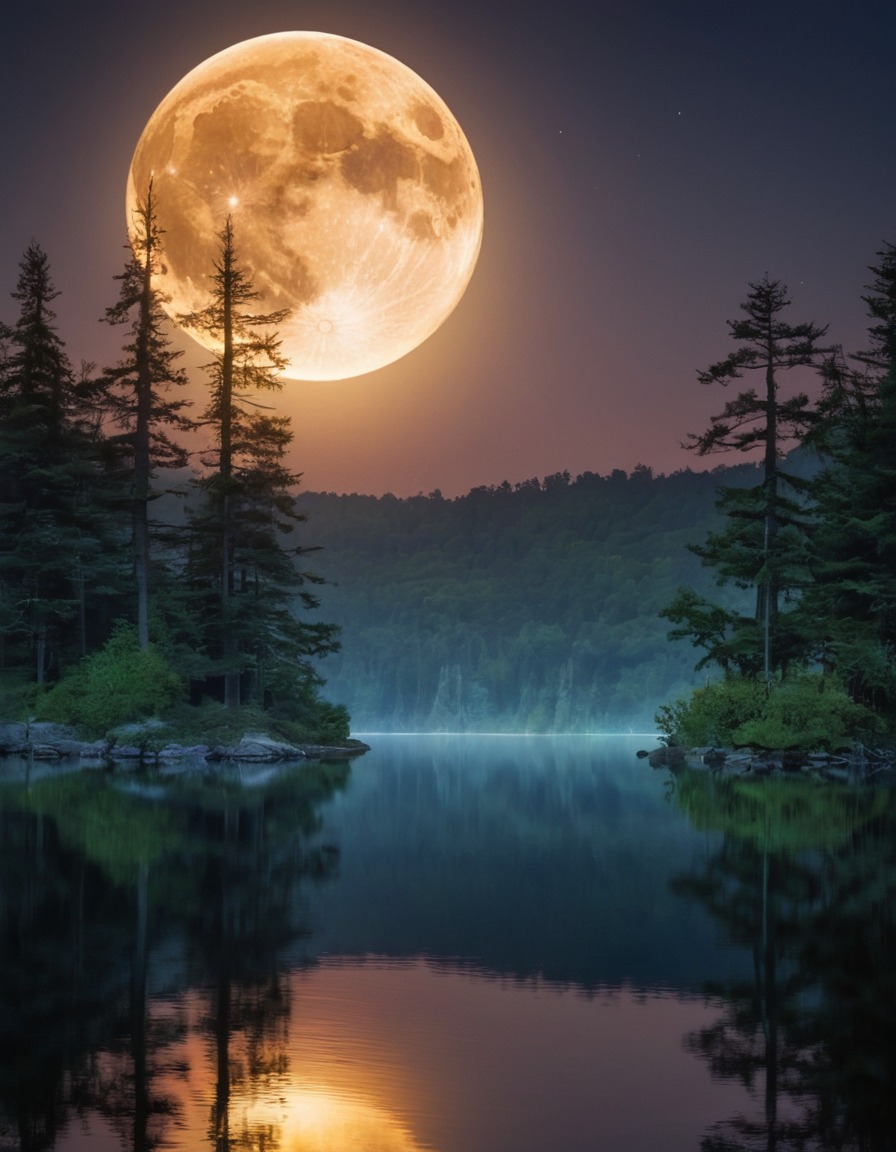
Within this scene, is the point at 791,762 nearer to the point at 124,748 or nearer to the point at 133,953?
the point at 124,748

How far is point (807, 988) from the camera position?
36.4 feet

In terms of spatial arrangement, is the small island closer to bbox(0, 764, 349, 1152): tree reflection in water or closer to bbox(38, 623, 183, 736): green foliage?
bbox(38, 623, 183, 736): green foliage

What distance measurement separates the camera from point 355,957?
1242 cm

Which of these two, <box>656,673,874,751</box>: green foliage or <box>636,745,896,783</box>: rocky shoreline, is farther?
<box>656,673,874,751</box>: green foliage

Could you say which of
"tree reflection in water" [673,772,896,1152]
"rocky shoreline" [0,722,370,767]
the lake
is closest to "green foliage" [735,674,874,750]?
"rocky shoreline" [0,722,370,767]

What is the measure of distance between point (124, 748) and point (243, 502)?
13.6 meters

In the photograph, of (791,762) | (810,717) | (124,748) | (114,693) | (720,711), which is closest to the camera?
(791,762)

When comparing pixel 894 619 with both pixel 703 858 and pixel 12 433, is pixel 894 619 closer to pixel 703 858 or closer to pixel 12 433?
pixel 703 858

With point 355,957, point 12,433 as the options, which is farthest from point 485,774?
point 355,957

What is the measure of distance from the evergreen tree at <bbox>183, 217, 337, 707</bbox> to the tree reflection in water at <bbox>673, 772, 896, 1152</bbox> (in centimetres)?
3617

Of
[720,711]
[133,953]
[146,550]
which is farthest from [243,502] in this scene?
[133,953]

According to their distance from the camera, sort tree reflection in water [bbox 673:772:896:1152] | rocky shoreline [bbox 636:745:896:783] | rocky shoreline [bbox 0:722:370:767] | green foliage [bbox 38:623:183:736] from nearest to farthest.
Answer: tree reflection in water [bbox 673:772:896:1152]
rocky shoreline [bbox 636:745:896:783]
rocky shoreline [bbox 0:722:370:767]
green foliage [bbox 38:623:183:736]

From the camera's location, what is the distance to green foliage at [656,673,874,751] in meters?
48.8

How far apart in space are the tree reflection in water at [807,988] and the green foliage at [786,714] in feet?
82.8
